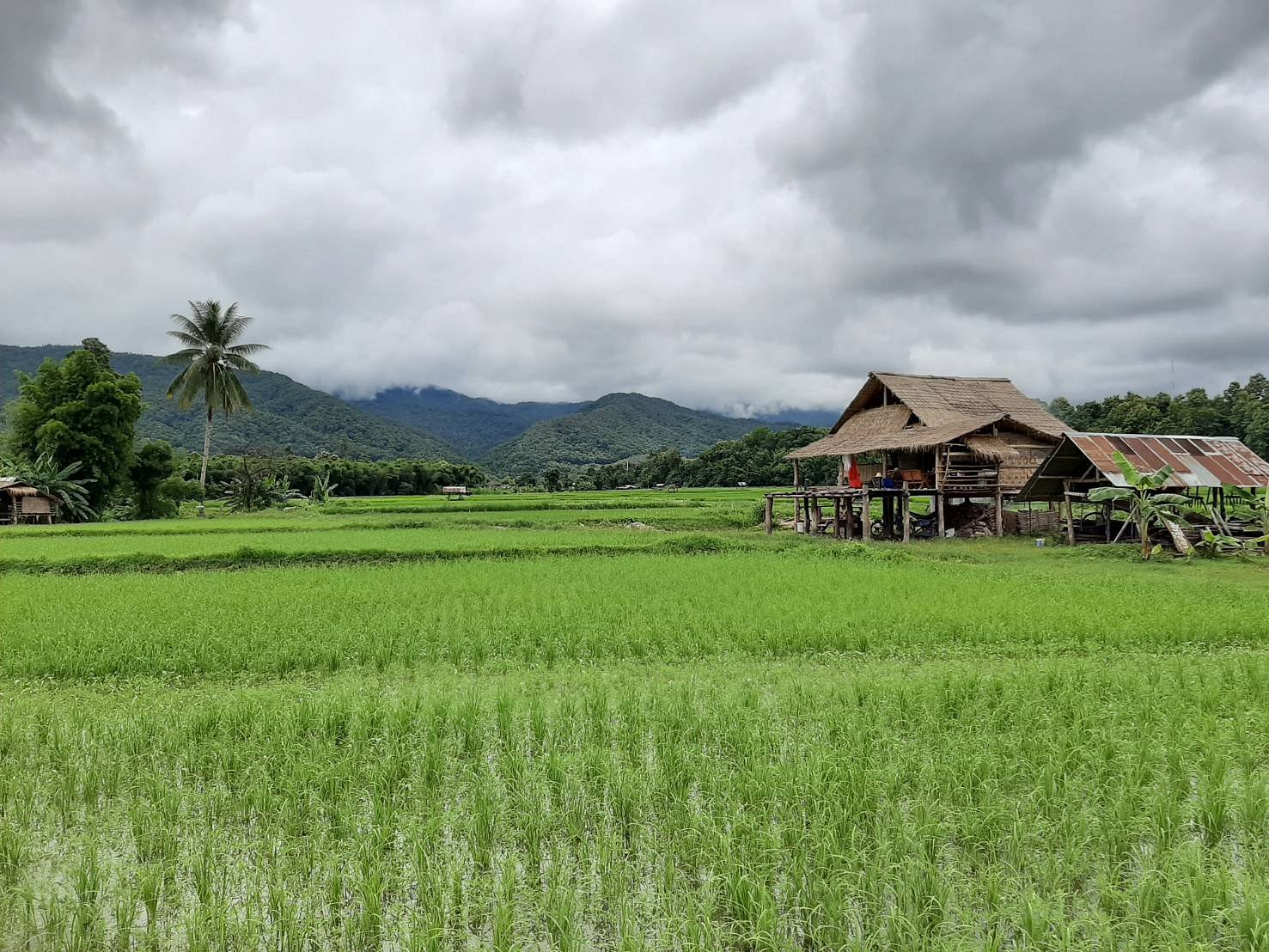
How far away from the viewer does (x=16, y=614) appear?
8.38 m

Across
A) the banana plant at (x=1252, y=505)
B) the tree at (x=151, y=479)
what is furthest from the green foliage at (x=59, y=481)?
the banana plant at (x=1252, y=505)

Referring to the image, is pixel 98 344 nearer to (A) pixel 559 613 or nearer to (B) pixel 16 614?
(B) pixel 16 614

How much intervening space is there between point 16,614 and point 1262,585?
16773 mm

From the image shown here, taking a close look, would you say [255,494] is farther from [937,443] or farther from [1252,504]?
[1252,504]

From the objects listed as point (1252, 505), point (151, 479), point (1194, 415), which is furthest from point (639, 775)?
point (1194, 415)

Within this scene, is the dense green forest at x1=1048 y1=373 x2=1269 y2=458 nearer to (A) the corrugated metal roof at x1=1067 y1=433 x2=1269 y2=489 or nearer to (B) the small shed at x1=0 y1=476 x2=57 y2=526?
(A) the corrugated metal roof at x1=1067 y1=433 x2=1269 y2=489

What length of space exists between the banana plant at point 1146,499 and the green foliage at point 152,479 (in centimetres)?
3361

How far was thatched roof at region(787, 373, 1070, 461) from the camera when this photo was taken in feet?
63.0

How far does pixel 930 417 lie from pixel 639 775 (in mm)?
19826

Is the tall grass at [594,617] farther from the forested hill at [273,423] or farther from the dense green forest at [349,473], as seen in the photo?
the forested hill at [273,423]

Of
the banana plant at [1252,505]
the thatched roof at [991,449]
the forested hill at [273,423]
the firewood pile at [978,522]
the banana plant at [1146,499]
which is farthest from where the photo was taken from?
the forested hill at [273,423]

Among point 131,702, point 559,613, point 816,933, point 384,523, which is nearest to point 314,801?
point 816,933

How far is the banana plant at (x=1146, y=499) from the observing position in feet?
44.2

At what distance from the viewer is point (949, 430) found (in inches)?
744
